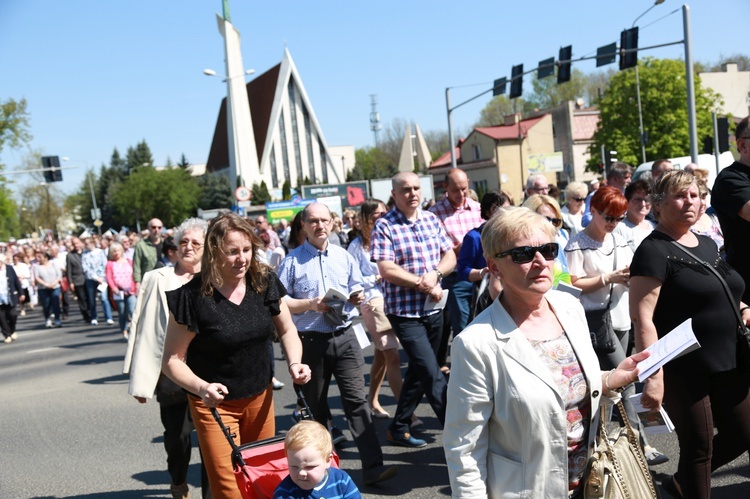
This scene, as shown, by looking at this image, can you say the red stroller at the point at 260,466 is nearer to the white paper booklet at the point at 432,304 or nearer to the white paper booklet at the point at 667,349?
the white paper booklet at the point at 667,349

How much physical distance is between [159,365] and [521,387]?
3504 mm

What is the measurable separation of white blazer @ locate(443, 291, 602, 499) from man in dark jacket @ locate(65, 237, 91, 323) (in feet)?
64.3

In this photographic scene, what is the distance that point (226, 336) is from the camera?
4.18m

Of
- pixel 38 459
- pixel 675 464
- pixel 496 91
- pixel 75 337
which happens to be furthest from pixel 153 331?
pixel 496 91

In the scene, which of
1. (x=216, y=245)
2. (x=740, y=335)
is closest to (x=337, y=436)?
(x=216, y=245)

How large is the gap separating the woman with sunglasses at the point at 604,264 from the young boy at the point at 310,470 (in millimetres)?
2858

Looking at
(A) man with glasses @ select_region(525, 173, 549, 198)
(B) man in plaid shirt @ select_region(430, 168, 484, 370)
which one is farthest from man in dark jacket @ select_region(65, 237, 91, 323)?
(A) man with glasses @ select_region(525, 173, 549, 198)

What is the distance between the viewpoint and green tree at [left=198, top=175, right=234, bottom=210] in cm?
9200

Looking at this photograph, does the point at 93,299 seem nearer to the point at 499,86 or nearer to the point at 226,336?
the point at 499,86

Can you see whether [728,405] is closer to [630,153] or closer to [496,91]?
[496,91]

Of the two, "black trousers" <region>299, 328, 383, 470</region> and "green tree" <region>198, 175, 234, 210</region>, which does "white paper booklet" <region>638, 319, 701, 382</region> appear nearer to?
"black trousers" <region>299, 328, 383, 470</region>

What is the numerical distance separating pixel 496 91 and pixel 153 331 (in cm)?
2138

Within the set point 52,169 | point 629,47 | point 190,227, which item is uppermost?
point 629,47

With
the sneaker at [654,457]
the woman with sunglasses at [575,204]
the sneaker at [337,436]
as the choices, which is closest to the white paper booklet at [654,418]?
the sneaker at [654,457]
